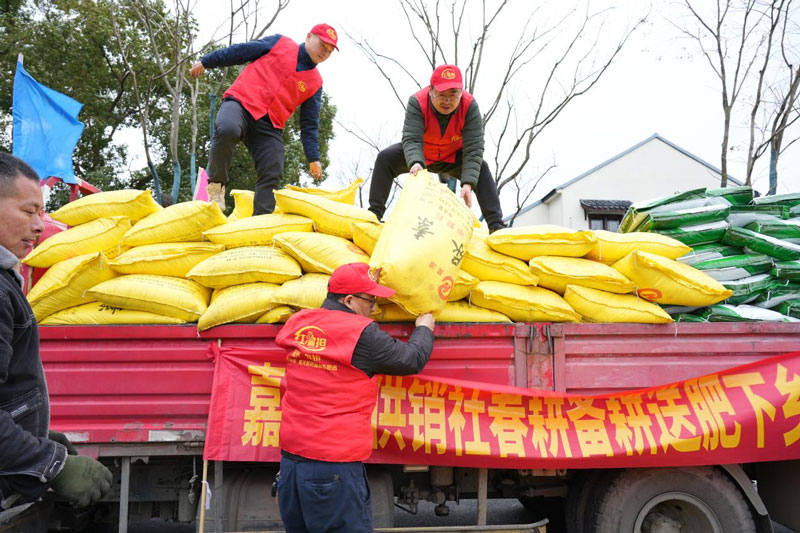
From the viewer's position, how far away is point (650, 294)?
3.21 meters

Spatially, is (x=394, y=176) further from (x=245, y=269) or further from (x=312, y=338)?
(x=312, y=338)

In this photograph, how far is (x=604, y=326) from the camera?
3.04 m

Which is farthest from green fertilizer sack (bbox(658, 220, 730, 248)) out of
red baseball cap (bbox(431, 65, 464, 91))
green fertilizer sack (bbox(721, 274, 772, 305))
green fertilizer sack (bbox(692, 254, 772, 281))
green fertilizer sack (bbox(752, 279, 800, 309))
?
red baseball cap (bbox(431, 65, 464, 91))

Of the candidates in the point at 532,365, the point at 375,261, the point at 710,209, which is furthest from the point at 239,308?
the point at 710,209

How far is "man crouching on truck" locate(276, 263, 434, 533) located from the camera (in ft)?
7.68

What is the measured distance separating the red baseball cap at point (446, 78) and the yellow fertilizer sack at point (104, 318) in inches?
92.7

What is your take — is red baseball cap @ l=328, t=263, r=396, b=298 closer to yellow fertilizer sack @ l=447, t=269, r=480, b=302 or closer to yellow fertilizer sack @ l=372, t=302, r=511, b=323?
yellow fertilizer sack @ l=372, t=302, r=511, b=323

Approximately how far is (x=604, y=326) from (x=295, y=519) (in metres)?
1.97

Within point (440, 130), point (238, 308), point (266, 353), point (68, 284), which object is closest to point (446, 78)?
point (440, 130)

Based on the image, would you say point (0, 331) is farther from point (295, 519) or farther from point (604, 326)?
point (604, 326)

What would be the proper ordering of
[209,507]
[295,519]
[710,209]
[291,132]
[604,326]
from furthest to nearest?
1. [291,132]
2. [710,209]
3. [604,326]
4. [209,507]
5. [295,519]

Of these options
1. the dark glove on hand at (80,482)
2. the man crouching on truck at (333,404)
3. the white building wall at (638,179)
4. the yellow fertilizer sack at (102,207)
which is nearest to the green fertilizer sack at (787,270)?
the man crouching on truck at (333,404)

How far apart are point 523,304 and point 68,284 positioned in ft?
8.55

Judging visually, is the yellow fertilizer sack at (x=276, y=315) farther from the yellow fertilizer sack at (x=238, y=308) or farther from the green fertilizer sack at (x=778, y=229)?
the green fertilizer sack at (x=778, y=229)
